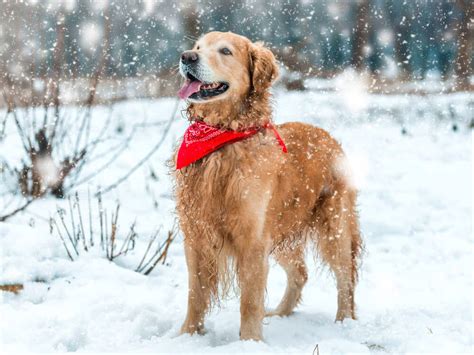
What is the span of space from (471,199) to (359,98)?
7255 mm

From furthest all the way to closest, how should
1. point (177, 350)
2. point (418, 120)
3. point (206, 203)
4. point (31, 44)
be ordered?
1. point (418, 120)
2. point (31, 44)
3. point (206, 203)
4. point (177, 350)

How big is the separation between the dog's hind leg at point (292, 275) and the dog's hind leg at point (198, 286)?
71 cm

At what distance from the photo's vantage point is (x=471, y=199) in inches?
284

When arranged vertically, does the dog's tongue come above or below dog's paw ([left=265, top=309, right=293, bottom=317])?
above

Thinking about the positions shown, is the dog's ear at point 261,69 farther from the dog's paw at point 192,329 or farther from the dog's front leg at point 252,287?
the dog's paw at point 192,329

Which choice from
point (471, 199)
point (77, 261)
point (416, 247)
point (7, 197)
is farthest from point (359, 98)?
point (77, 261)

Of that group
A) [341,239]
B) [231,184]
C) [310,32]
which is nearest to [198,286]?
[231,184]

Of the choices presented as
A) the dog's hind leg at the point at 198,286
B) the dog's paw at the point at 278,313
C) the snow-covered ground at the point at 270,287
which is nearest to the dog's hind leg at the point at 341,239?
the snow-covered ground at the point at 270,287

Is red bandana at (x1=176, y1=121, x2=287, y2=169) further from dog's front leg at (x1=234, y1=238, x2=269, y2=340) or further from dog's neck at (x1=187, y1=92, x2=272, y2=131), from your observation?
dog's front leg at (x1=234, y1=238, x2=269, y2=340)

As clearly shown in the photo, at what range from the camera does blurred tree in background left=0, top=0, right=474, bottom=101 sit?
943cm

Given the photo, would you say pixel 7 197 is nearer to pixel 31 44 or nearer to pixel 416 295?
pixel 31 44

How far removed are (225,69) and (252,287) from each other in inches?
47.4

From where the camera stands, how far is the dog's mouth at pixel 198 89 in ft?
9.66

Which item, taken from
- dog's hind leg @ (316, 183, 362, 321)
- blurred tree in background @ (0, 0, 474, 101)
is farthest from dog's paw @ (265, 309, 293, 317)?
blurred tree in background @ (0, 0, 474, 101)
